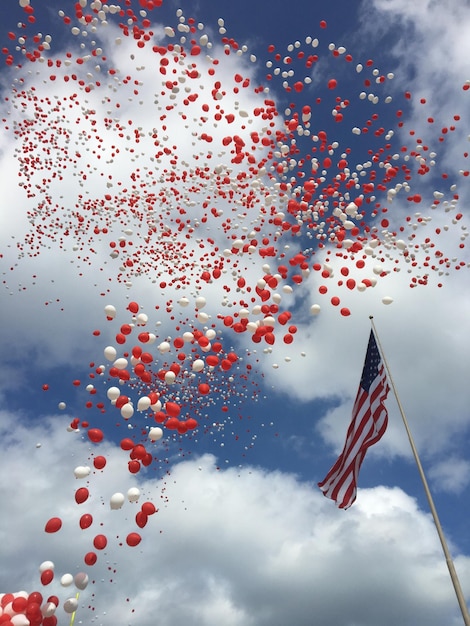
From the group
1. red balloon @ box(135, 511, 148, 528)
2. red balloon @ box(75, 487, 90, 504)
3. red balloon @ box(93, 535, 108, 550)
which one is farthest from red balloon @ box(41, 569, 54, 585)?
red balloon @ box(135, 511, 148, 528)

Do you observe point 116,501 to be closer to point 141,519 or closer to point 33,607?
point 141,519

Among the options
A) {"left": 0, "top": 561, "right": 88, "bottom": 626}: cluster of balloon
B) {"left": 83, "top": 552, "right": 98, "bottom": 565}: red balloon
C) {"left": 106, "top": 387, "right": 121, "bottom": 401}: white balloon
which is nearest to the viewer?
{"left": 0, "top": 561, "right": 88, "bottom": 626}: cluster of balloon

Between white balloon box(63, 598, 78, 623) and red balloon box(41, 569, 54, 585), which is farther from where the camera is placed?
red balloon box(41, 569, 54, 585)

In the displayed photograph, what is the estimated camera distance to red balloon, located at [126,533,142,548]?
955cm

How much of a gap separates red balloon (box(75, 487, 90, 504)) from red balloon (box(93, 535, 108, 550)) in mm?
749

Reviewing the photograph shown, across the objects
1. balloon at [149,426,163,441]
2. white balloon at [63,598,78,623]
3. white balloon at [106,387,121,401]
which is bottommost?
white balloon at [63,598,78,623]

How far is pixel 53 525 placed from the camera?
9648 millimetres

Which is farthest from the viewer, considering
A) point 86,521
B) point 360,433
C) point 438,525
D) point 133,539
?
point 360,433

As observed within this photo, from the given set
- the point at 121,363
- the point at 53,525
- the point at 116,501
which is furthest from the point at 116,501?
the point at 121,363

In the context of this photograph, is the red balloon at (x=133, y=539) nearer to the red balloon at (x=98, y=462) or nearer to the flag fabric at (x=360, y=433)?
the red balloon at (x=98, y=462)

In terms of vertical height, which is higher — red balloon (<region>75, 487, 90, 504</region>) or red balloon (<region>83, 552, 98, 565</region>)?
red balloon (<region>75, 487, 90, 504</region>)

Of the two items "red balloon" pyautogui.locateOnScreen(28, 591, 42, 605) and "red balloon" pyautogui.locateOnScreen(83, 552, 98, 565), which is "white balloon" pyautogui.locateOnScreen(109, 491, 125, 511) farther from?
"red balloon" pyautogui.locateOnScreen(28, 591, 42, 605)

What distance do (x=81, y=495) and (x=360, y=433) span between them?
952cm

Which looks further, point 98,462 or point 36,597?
point 98,462
